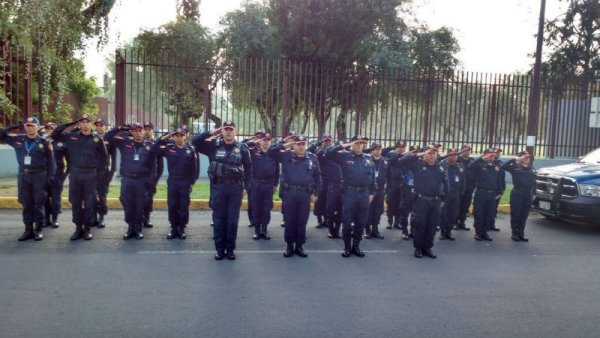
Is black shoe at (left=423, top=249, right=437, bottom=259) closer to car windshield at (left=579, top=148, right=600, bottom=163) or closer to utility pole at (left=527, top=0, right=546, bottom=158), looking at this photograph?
car windshield at (left=579, top=148, right=600, bottom=163)

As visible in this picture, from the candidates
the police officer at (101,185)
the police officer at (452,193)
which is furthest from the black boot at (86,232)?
the police officer at (452,193)

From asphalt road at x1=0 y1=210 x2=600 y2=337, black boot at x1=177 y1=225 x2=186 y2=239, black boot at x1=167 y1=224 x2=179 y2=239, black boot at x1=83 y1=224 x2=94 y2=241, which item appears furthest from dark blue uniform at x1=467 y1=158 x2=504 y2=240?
black boot at x1=83 y1=224 x2=94 y2=241

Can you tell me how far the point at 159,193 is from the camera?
37.7 ft

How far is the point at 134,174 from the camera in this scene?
760 centimetres

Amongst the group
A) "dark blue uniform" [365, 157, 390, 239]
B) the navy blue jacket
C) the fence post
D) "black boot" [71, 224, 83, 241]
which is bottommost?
"black boot" [71, 224, 83, 241]

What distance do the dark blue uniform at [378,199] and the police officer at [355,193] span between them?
108cm

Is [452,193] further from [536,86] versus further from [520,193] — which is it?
[536,86]

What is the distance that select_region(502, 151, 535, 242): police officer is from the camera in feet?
28.0

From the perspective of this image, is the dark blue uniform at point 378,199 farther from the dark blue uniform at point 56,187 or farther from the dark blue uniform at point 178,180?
the dark blue uniform at point 56,187

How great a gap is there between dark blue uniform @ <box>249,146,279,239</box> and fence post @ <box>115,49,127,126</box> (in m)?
6.01

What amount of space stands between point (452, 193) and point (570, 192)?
2.35 metres

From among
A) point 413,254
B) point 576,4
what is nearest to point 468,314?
point 413,254

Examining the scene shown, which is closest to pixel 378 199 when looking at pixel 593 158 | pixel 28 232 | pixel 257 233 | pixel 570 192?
pixel 257 233

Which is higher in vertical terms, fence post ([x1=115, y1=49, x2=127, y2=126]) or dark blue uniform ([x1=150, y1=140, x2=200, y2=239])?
fence post ([x1=115, y1=49, x2=127, y2=126])
